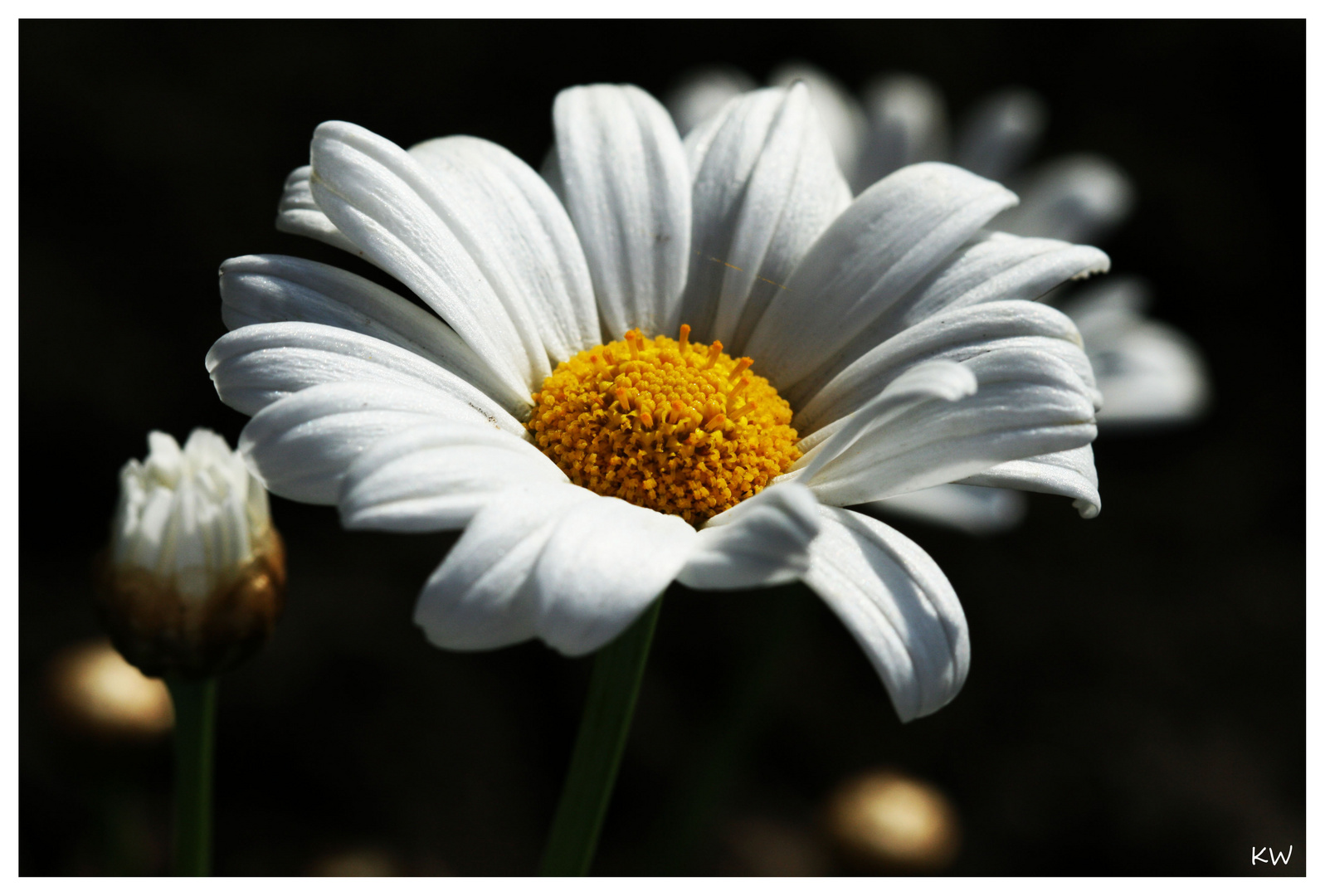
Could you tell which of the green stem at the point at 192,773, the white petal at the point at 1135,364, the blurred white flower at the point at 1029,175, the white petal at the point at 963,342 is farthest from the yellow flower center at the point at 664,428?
the white petal at the point at 1135,364

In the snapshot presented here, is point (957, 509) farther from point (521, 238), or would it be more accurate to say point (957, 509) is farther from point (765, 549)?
point (765, 549)

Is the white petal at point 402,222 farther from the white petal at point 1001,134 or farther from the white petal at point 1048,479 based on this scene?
the white petal at point 1001,134

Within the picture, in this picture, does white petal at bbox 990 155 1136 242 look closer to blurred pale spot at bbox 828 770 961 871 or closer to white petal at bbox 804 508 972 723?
blurred pale spot at bbox 828 770 961 871

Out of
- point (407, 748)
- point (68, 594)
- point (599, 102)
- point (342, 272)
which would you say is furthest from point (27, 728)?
point (599, 102)

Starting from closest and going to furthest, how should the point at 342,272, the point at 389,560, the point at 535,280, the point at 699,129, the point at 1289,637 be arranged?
the point at 342,272
the point at 535,280
the point at 699,129
the point at 389,560
the point at 1289,637

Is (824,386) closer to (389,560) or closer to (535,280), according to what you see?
(535,280)

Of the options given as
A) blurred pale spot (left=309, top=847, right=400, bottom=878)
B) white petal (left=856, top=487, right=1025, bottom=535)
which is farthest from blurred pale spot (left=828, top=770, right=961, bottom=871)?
blurred pale spot (left=309, top=847, right=400, bottom=878)
